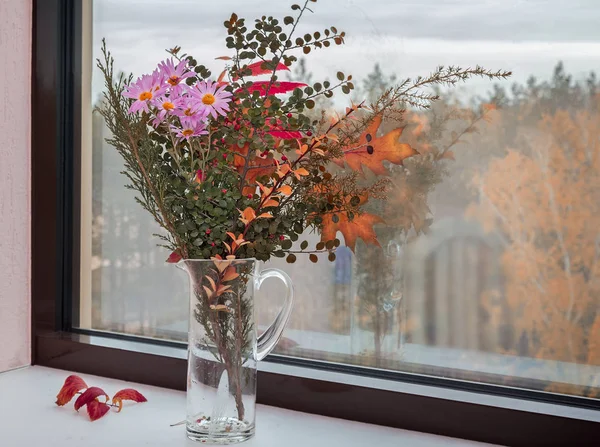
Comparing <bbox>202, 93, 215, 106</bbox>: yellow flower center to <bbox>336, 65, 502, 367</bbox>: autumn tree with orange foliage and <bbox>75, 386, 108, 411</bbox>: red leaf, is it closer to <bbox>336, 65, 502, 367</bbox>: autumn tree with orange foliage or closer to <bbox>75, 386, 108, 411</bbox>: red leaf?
<bbox>336, 65, 502, 367</bbox>: autumn tree with orange foliage

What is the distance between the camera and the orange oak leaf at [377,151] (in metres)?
1.07

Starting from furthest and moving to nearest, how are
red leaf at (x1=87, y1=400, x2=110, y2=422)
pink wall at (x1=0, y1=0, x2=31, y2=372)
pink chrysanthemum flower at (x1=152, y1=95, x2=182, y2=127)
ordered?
pink wall at (x1=0, y1=0, x2=31, y2=372), red leaf at (x1=87, y1=400, x2=110, y2=422), pink chrysanthemum flower at (x1=152, y1=95, x2=182, y2=127)

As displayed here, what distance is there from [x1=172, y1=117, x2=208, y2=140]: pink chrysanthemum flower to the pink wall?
60 centimetres

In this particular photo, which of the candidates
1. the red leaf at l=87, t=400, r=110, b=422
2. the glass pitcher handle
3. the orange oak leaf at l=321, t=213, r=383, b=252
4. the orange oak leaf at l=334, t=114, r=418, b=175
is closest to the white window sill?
the red leaf at l=87, t=400, r=110, b=422

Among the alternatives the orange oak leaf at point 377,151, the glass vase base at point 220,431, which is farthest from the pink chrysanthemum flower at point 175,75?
the glass vase base at point 220,431

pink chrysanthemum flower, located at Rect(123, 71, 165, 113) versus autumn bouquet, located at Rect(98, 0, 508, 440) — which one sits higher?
pink chrysanthemum flower, located at Rect(123, 71, 165, 113)

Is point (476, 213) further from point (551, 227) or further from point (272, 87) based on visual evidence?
point (272, 87)

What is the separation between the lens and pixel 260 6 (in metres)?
1.19

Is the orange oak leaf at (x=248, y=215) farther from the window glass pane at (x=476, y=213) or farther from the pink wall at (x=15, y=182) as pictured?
the pink wall at (x=15, y=182)

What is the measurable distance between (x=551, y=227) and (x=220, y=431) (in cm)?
55

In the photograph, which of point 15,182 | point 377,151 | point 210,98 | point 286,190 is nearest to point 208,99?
point 210,98

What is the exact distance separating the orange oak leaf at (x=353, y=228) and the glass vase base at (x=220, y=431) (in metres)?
0.34

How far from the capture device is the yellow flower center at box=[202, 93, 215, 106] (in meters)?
0.86

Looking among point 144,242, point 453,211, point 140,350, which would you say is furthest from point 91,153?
point 453,211
